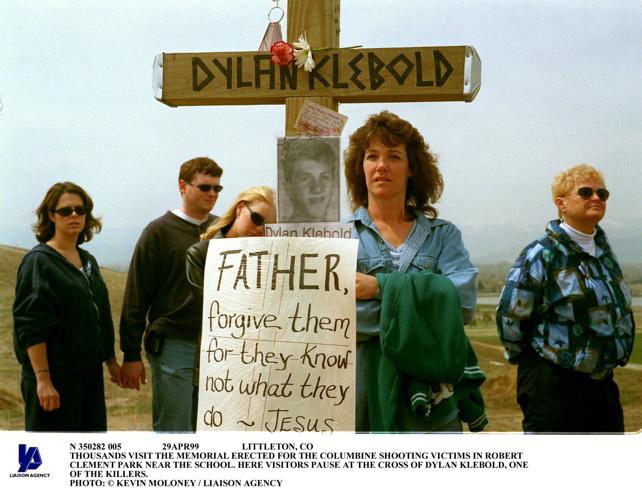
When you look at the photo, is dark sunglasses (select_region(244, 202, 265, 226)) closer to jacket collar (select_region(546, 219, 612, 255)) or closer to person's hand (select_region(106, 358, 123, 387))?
person's hand (select_region(106, 358, 123, 387))

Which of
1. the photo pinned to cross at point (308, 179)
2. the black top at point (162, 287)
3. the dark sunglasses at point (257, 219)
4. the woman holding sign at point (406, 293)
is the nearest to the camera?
the woman holding sign at point (406, 293)

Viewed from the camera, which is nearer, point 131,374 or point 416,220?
point 416,220

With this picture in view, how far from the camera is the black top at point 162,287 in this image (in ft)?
13.2

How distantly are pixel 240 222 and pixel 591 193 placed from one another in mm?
1467

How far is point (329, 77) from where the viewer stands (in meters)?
3.42

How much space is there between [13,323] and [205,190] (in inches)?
39.3

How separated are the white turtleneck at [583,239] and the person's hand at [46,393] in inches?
87.3

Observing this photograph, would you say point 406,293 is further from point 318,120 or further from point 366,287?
point 318,120

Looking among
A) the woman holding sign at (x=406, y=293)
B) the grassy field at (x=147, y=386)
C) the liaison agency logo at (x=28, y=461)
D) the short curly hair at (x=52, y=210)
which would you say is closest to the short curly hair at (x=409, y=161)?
the woman holding sign at (x=406, y=293)

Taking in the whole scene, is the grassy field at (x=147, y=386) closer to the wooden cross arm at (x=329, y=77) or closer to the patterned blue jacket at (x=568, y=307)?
the patterned blue jacket at (x=568, y=307)

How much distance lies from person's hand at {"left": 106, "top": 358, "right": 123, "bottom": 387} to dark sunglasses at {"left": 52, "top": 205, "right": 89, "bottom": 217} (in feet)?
2.15

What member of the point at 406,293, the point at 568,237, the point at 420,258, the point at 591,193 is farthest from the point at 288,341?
the point at 591,193

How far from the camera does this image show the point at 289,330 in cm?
326

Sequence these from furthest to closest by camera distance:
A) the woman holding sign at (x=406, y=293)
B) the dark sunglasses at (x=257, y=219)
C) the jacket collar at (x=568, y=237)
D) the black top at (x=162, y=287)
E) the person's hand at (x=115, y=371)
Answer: the person's hand at (x=115, y=371), the black top at (x=162, y=287), the jacket collar at (x=568, y=237), the dark sunglasses at (x=257, y=219), the woman holding sign at (x=406, y=293)
